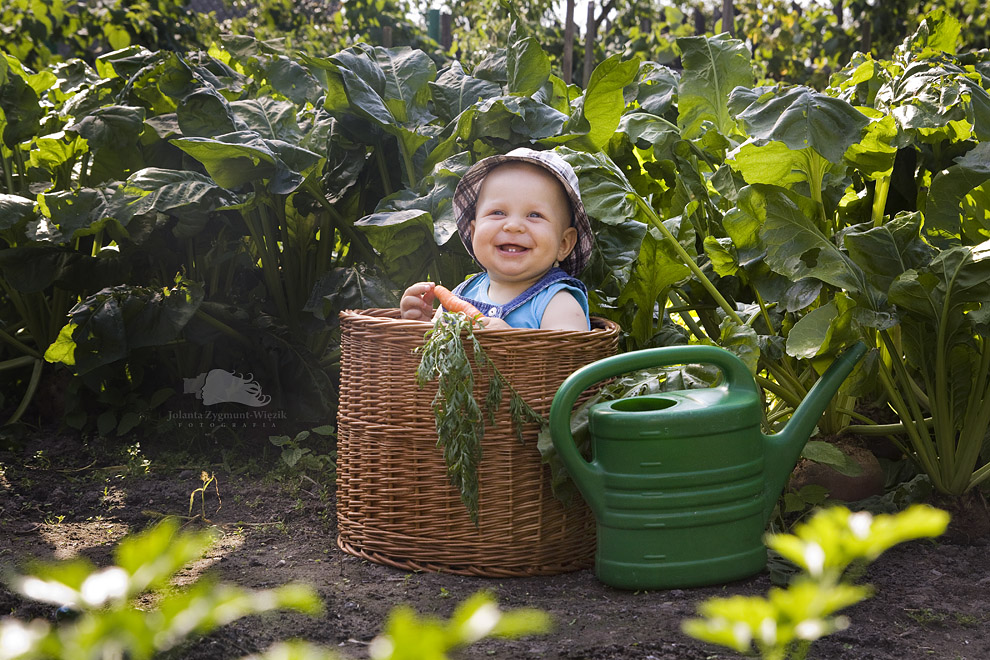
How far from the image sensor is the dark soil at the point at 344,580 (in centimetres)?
149

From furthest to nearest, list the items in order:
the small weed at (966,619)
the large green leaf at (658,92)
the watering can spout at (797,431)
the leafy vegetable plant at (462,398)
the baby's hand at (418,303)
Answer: the large green leaf at (658,92) < the baby's hand at (418,303) < the watering can spout at (797,431) < the leafy vegetable plant at (462,398) < the small weed at (966,619)

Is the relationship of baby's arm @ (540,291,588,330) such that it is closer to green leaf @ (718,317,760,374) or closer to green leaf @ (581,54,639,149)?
green leaf @ (718,317,760,374)

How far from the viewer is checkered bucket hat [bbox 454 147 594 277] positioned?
1.96 metres

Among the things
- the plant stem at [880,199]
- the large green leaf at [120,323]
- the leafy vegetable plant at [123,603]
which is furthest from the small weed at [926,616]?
the large green leaf at [120,323]

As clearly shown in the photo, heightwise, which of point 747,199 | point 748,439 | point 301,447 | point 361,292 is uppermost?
point 747,199

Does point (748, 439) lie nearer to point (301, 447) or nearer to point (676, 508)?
point (676, 508)

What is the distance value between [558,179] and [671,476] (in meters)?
0.69

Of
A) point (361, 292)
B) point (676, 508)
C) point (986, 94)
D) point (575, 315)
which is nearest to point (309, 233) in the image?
point (361, 292)

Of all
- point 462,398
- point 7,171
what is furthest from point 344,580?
point 7,171

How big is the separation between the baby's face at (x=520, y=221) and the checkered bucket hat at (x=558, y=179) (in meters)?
0.03

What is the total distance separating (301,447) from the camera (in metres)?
2.79

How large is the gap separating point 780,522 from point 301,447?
1426 mm

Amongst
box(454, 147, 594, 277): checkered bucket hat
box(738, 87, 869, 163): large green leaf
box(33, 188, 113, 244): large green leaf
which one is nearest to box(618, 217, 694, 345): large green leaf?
box(454, 147, 594, 277): checkered bucket hat

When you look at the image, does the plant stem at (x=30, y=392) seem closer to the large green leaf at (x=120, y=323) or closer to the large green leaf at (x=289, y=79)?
the large green leaf at (x=120, y=323)
